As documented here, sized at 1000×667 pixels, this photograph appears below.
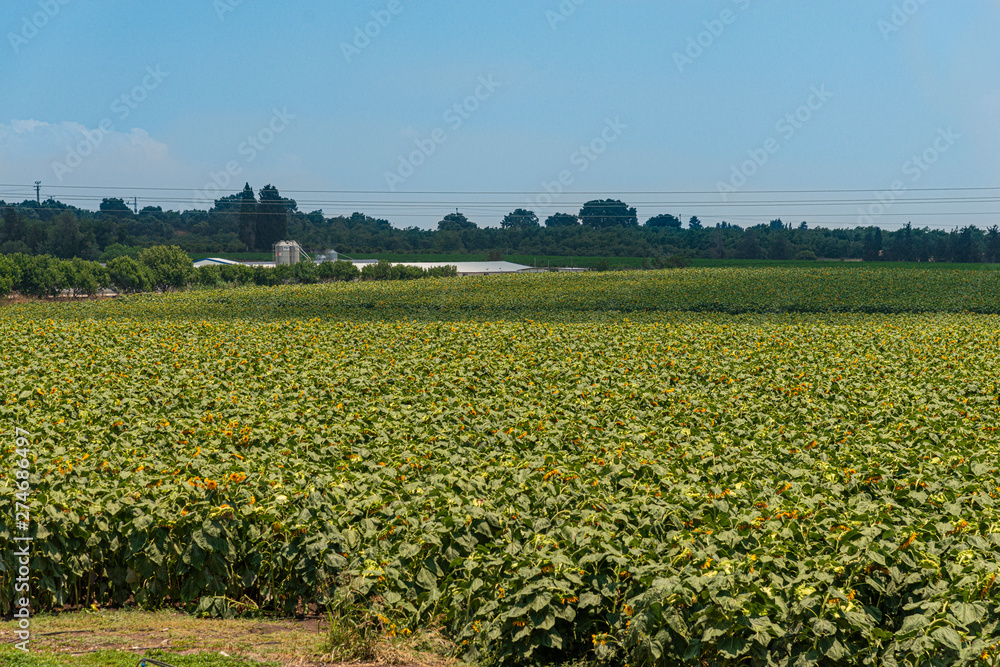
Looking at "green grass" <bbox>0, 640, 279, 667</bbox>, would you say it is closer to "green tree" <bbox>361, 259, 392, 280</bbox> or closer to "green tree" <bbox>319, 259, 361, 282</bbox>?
"green tree" <bbox>361, 259, 392, 280</bbox>

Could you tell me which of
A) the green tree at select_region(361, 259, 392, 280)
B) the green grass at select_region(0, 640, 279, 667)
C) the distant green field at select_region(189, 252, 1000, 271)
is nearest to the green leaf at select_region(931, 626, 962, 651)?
the green grass at select_region(0, 640, 279, 667)

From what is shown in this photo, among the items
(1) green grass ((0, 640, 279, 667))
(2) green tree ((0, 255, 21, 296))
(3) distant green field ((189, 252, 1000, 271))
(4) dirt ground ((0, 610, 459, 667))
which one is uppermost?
(3) distant green field ((189, 252, 1000, 271))

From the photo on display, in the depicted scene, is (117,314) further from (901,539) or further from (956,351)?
(901,539)

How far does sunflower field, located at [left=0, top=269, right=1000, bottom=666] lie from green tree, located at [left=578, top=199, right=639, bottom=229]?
124 meters

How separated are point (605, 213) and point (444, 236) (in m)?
28.7

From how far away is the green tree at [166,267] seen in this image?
74000mm

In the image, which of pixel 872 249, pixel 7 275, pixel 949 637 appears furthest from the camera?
pixel 872 249

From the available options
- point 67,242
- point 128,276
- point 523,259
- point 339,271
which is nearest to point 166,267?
point 128,276

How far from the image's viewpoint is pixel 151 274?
72.3 metres

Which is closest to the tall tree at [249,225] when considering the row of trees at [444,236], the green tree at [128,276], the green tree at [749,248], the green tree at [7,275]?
the row of trees at [444,236]

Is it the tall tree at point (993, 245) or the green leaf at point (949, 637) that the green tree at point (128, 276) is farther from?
the tall tree at point (993, 245)

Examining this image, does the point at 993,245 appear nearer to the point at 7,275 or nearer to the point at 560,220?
the point at 560,220

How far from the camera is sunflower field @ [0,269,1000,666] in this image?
5.82m

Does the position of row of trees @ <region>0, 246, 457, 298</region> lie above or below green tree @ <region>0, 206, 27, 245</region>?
below
